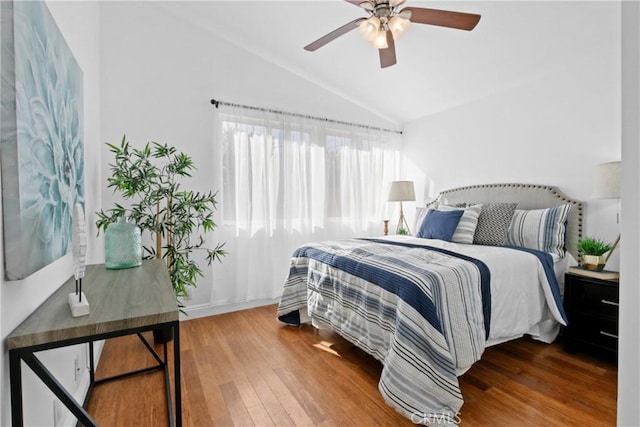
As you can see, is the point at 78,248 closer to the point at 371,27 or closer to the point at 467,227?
the point at 371,27

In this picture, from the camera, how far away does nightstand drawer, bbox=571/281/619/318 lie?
220 centimetres

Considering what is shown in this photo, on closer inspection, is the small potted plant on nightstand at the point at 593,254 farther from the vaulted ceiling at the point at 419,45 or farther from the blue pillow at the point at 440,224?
the vaulted ceiling at the point at 419,45

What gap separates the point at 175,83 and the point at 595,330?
410 cm

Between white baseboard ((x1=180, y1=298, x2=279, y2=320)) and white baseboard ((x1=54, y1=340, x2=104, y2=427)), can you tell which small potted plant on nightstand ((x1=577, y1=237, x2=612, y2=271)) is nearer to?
white baseboard ((x1=180, y1=298, x2=279, y2=320))

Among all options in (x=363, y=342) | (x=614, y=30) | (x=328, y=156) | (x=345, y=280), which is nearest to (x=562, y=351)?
(x=363, y=342)

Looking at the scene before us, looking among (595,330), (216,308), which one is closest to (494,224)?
(595,330)

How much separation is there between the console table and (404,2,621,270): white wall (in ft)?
9.70

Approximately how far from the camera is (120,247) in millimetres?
1871

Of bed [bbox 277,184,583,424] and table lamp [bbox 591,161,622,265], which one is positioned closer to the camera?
bed [bbox 277,184,583,424]

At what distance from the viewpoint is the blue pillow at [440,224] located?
121 inches

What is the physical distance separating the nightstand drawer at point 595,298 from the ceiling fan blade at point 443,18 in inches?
78.5

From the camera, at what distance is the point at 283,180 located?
371 cm

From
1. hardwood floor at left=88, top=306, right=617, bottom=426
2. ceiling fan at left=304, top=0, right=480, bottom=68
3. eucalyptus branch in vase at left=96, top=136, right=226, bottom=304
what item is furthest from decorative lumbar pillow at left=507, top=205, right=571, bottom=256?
eucalyptus branch in vase at left=96, top=136, right=226, bottom=304

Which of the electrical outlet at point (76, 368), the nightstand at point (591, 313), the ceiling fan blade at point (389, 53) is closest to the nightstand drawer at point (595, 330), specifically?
the nightstand at point (591, 313)
